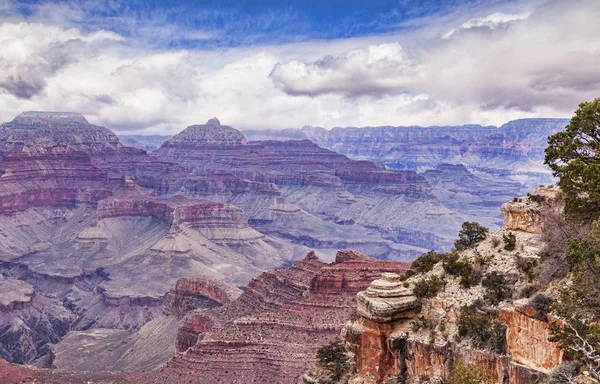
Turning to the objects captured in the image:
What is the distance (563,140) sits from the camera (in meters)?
26.2

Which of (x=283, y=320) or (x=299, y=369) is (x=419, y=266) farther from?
(x=283, y=320)

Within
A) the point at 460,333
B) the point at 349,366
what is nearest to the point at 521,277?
the point at 460,333

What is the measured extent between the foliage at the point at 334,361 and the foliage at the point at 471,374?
984 centimetres

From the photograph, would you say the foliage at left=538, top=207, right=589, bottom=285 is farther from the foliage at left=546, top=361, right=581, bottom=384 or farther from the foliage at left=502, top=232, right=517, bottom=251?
the foliage at left=546, top=361, right=581, bottom=384

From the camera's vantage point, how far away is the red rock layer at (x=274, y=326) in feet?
160

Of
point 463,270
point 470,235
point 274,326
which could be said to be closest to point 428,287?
point 463,270

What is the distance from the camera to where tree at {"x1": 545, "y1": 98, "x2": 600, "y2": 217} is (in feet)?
75.0

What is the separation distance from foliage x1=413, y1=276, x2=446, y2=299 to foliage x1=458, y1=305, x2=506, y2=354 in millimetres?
2543

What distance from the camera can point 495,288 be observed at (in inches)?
950

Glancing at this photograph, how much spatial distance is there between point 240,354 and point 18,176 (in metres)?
176

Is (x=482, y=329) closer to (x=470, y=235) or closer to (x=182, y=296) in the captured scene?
(x=470, y=235)

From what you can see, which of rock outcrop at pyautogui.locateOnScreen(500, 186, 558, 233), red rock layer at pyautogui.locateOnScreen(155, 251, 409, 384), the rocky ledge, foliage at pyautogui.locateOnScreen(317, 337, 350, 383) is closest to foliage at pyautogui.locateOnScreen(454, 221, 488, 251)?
rock outcrop at pyautogui.locateOnScreen(500, 186, 558, 233)

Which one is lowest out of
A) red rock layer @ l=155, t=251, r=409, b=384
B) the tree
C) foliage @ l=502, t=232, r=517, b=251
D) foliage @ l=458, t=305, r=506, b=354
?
red rock layer @ l=155, t=251, r=409, b=384

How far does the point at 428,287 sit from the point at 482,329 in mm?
4683
